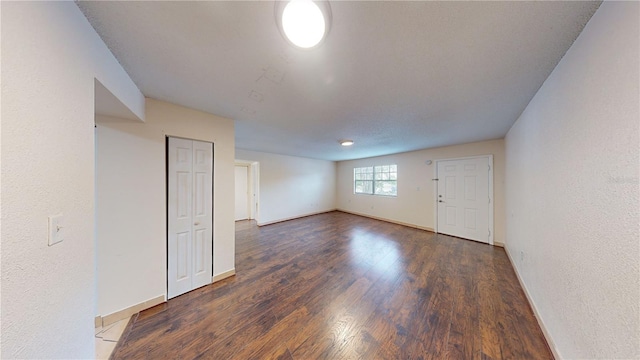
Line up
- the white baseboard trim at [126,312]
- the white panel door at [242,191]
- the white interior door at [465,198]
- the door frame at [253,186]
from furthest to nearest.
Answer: the white panel door at [242,191], the door frame at [253,186], the white interior door at [465,198], the white baseboard trim at [126,312]

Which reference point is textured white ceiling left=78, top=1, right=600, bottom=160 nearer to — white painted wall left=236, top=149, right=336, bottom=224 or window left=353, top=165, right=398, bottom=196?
white painted wall left=236, top=149, right=336, bottom=224

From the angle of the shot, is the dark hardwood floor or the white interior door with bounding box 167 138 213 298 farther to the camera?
the white interior door with bounding box 167 138 213 298

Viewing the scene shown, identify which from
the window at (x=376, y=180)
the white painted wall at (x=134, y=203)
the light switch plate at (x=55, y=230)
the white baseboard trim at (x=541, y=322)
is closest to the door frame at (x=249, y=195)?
the window at (x=376, y=180)

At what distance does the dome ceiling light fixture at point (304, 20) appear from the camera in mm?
871

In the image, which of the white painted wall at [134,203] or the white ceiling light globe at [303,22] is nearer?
the white ceiling light globe at [303,22]

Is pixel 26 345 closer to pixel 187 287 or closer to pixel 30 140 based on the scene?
pixel 30 140

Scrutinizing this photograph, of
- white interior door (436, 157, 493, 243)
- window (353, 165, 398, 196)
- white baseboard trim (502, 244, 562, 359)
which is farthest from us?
window (353, 165, 398, 196)

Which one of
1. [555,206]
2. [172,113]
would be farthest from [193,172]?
[555,206]

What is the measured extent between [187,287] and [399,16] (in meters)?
3.13

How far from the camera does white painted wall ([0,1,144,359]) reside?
0.61m

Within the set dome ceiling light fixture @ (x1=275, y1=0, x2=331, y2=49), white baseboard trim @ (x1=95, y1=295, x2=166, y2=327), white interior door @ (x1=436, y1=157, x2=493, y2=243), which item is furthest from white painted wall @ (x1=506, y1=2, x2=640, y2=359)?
white baseboard trim @ (x1=95, y1=295, x2=166, y2=327)

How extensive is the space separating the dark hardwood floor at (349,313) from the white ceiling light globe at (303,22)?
2143 millimetres

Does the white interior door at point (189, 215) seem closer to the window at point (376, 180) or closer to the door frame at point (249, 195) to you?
the door frame at point (249, 195)

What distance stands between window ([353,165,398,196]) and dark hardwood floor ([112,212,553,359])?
262cm
